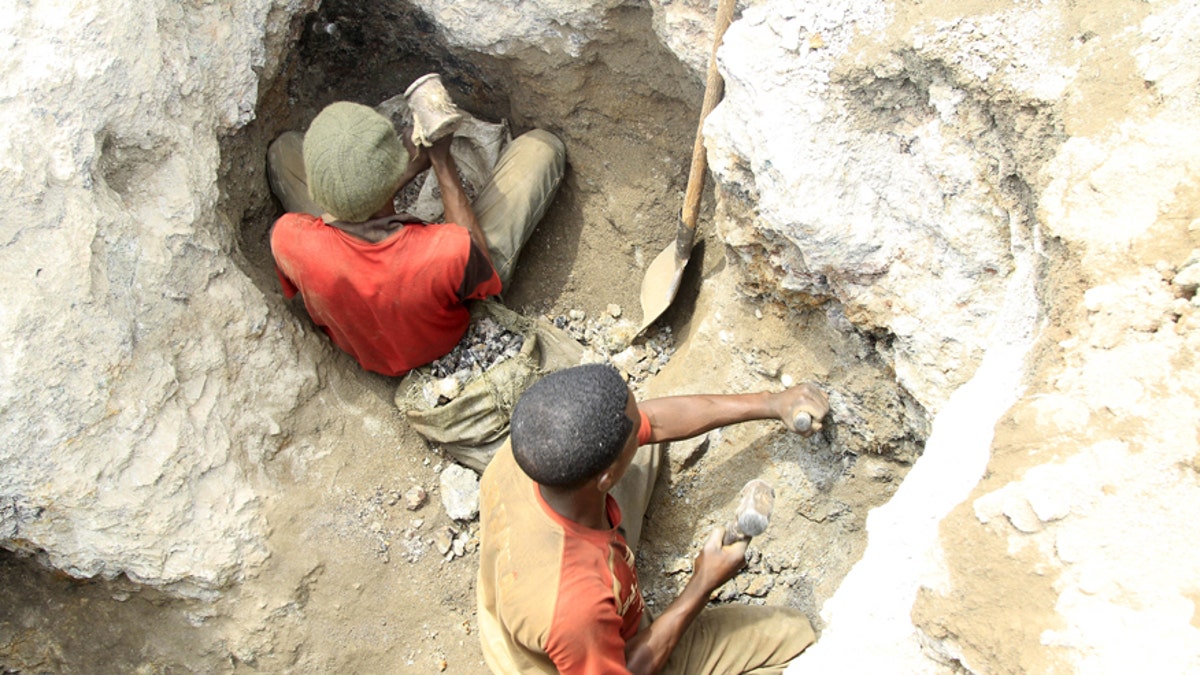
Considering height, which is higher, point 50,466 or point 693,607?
point 693,607

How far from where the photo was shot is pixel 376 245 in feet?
7.73

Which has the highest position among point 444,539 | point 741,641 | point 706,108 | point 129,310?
point 706,108

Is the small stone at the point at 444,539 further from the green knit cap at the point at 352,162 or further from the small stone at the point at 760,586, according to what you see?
the green knit cap at the point at 352,162

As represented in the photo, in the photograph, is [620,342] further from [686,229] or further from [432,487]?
[432,487]

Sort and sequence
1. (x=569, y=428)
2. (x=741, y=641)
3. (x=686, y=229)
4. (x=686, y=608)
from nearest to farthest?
(x=569, y=428) → (x=686, y=608) → (x=741, y=641) → (x=686, y=229)

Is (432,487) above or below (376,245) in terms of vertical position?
below

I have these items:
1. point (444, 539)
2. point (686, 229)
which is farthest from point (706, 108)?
point (444, 539)

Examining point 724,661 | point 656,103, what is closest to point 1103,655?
point 724,661

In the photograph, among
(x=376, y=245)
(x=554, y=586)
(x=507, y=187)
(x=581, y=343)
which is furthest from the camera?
(x=581, y=343)

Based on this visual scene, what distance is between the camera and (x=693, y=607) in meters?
1.97

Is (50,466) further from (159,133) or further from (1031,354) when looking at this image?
(1031,354)

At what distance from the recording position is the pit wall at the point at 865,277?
1352 millimetres

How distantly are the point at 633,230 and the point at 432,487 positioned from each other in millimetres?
1192

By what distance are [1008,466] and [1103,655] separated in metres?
0.32
